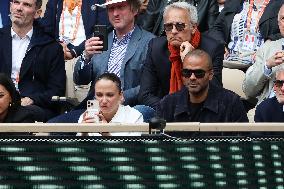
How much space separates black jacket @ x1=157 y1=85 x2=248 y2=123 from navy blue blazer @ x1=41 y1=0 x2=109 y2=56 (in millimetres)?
2946

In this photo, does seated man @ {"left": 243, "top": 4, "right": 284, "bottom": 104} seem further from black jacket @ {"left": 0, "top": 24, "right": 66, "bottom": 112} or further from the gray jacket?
black jacket @ {"left": 0, "top": 24, "right": 66, "bottom": 112}

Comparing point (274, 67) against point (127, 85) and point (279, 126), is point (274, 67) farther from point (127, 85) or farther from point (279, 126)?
point (279, 126)

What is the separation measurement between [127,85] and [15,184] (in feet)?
17.7

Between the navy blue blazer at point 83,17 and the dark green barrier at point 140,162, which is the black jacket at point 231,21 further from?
Answer: the dark green barrier at point 140,162

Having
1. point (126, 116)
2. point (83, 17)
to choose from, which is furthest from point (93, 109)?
point (83, 17)

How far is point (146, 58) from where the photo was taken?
9.04 meters

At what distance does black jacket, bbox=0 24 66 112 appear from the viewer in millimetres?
9578

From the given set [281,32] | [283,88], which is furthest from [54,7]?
[283,88]

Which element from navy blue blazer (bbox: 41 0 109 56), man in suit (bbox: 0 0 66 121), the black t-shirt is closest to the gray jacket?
man in suit (bbox: 0 0 66 121)

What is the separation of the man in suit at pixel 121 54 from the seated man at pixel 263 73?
45.1 inches

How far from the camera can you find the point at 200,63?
7695mm

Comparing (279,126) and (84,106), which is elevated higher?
(279,126)

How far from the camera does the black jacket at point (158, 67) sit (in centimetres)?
862

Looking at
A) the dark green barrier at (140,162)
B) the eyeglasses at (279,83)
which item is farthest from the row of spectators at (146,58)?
the dark green barrier at (140,162)
